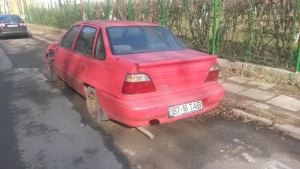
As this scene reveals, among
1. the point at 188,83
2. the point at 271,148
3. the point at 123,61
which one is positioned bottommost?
the point at 271,148

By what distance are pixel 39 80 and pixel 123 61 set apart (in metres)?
4.45

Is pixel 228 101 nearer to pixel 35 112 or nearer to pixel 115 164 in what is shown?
pixel 115 164

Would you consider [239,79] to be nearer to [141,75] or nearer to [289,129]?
[289,129]

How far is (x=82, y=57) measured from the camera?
181 inches

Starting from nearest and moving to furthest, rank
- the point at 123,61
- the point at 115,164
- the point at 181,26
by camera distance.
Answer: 1. the point at 115,164
2. the point at 123,61
3. the point at 181,26

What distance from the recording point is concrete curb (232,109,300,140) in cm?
393

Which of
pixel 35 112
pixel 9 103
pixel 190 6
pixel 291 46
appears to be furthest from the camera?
pixel 190 6

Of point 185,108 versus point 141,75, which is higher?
point 141,75

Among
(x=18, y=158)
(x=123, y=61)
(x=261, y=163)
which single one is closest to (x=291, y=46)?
(x=261, y=163)

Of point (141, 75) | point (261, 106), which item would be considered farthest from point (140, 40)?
point (261, 106)

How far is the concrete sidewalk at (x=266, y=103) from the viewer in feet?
13.8

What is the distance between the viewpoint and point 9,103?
5480 mm

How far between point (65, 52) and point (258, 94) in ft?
12.4

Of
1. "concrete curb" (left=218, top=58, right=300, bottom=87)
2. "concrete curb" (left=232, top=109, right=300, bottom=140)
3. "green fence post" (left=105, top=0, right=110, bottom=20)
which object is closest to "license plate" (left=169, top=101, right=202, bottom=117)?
"concrete curb" (left=232, top=109, right=300, bottom=140)
